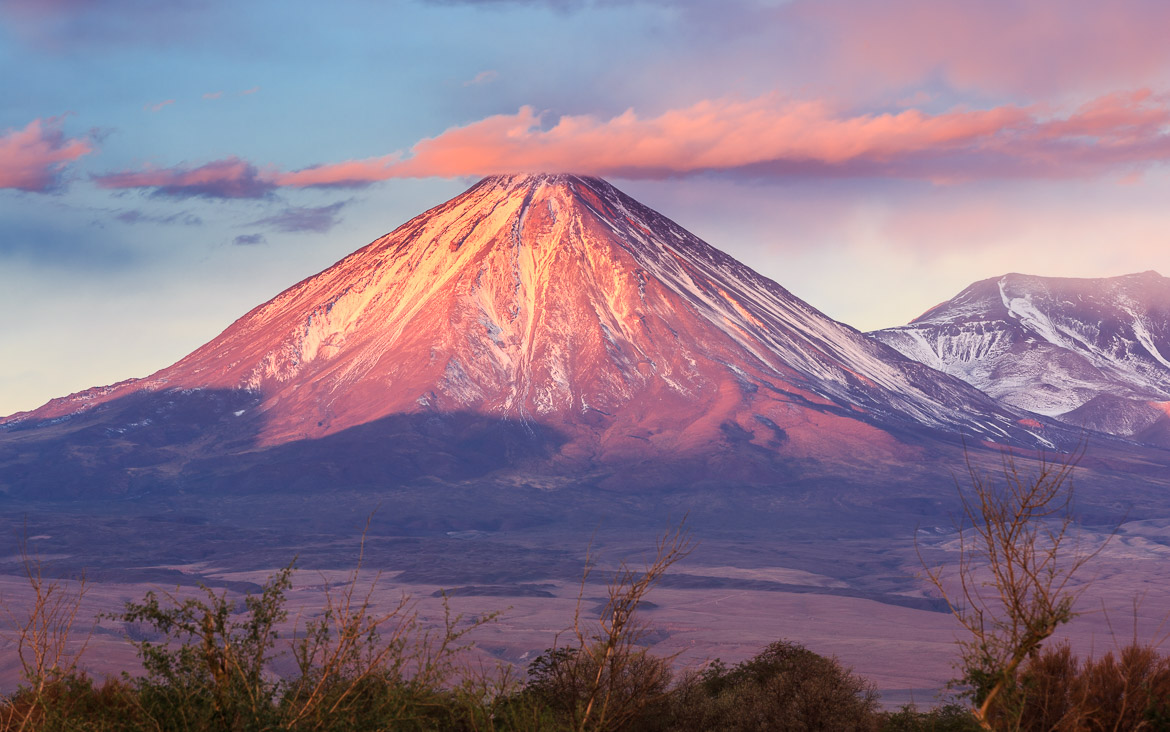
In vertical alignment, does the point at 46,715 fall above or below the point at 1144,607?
above

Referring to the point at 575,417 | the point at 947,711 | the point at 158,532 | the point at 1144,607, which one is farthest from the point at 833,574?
the point at 947,711

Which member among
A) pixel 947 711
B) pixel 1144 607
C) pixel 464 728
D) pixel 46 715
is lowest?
pixel 1144 607

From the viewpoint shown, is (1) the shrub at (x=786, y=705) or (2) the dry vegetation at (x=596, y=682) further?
(1) the shrub at (x=786, y=705)

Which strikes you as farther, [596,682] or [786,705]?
[786,705]

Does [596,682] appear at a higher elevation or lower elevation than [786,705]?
higher

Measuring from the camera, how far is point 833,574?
5074 inches

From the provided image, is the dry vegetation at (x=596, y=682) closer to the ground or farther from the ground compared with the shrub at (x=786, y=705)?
farther from the ground

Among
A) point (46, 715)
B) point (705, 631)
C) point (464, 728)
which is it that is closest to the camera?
point (46, 715)

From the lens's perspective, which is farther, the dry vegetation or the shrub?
the shrub

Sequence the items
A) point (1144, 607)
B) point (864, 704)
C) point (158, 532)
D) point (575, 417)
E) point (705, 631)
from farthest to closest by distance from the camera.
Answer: point (575, 417) < point (158, 532) < point (1144, 607) < point (705, 631) < point (864, 704)

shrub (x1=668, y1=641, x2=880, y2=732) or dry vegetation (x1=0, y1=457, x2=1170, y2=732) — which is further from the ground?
dry vegetation (x1=0, y1=457, x2=1170, y2=732)

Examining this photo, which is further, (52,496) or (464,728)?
(52,496)

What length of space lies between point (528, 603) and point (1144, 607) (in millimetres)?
54690

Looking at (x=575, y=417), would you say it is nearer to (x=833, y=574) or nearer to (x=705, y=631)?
(x=833, y=574)
